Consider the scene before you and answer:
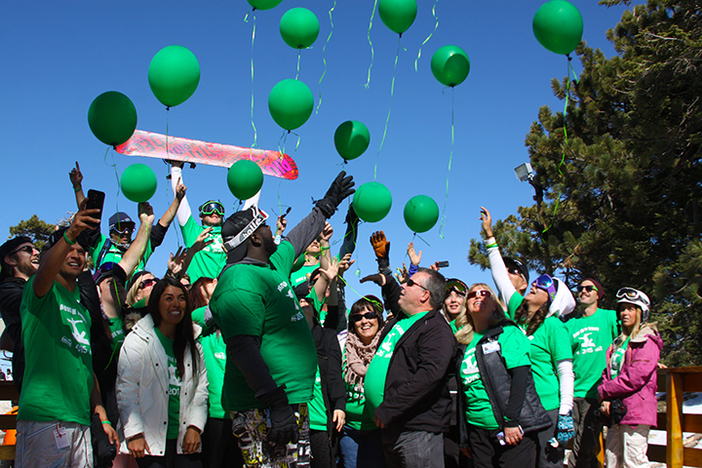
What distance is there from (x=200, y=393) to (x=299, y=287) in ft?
4.82

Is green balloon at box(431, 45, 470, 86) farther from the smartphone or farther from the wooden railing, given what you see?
the smartphone

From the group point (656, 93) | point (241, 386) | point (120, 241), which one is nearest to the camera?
point (241, 386)

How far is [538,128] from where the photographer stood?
13109 mm

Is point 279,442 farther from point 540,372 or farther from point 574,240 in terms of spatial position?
point 574,240

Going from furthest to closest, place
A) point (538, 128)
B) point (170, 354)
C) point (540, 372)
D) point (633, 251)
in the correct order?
point (538, 128) → point (633, 251) → point (540, 372) → point (170, 354)

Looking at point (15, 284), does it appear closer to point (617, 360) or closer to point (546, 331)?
point (546, 331)

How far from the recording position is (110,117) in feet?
12.2

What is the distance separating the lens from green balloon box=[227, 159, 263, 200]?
15.4 ft

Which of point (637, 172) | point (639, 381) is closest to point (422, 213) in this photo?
point (639, 381)

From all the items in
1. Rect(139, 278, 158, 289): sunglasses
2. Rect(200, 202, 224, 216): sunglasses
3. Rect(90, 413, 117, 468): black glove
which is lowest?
Rect(90, 413, 117, 468): black glove

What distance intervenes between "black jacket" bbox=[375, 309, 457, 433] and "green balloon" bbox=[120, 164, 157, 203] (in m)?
2.81

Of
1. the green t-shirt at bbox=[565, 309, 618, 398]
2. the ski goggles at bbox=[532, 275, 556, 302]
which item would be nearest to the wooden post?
the green t-shirt at bbox=[565, 309, 618, 398]

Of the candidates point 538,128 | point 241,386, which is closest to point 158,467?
point 241,386

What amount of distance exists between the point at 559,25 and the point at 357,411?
9.96ft
